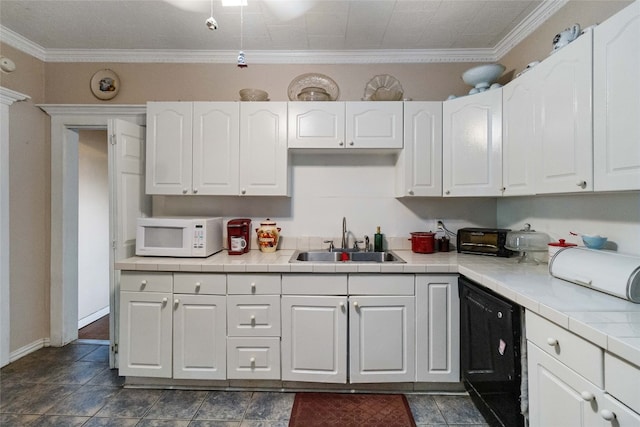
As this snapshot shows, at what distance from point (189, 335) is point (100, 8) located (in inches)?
91.9

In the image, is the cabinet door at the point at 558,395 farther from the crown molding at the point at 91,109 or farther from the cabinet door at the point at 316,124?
the crown molding at the point at 91,109

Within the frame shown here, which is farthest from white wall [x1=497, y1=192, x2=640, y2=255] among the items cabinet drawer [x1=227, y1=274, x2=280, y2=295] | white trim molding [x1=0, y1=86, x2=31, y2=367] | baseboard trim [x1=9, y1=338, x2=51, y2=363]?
baseboard trim [x1=9, y1=338, x2=51, y2=363]

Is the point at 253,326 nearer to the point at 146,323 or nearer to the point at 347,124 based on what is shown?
the point at 146,323

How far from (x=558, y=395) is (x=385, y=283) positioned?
97 centimetres

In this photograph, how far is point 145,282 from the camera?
6.37 feet

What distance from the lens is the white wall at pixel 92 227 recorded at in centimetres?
326

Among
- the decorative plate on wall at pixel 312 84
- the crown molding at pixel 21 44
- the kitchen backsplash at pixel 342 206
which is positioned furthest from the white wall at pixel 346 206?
the crown molding at pixel 21 44

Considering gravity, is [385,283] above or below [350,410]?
above

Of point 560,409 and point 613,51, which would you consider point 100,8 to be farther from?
point 560,409

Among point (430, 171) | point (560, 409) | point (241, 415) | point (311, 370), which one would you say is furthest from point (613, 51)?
point (241, 415)

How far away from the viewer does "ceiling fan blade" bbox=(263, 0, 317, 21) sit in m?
1.90

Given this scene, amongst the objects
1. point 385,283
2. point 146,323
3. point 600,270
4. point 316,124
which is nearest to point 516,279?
point 600,270

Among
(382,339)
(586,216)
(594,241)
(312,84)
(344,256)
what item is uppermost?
(312,84)

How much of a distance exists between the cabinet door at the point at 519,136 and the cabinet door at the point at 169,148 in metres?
2.31
